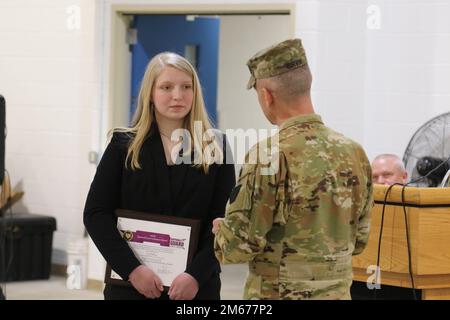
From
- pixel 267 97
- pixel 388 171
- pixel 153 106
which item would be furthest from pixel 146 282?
pixel 388 171

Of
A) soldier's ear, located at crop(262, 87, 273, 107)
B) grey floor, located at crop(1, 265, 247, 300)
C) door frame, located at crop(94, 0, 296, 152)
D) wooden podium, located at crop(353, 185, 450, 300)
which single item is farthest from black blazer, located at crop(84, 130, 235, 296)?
door frame, located at crop(94, 0, 296, 152)

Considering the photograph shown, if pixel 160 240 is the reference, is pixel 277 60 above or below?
above

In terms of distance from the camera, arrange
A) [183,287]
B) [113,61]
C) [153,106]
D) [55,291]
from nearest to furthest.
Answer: [183,287]
[153,106]
[113,61]
[55,291]

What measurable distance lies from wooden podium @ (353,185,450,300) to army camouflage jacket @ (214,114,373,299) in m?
0.70

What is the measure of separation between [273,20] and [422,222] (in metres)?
6.16

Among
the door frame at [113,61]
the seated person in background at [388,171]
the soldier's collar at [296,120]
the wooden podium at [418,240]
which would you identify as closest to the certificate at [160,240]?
the soldier's collar at [296,120]

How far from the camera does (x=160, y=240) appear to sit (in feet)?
8.42

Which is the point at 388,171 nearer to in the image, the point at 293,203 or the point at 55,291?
the point at 293,203

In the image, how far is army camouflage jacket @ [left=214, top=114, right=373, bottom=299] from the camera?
2.11 metres

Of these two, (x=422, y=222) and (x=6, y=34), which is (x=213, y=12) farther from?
(x=422, y=222)

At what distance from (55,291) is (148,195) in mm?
4126

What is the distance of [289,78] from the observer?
85.4 inches

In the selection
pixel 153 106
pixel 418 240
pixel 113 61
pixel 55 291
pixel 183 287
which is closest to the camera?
pixel 183 287

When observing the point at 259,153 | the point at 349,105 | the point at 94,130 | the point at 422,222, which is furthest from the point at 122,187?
the point at 94,130
